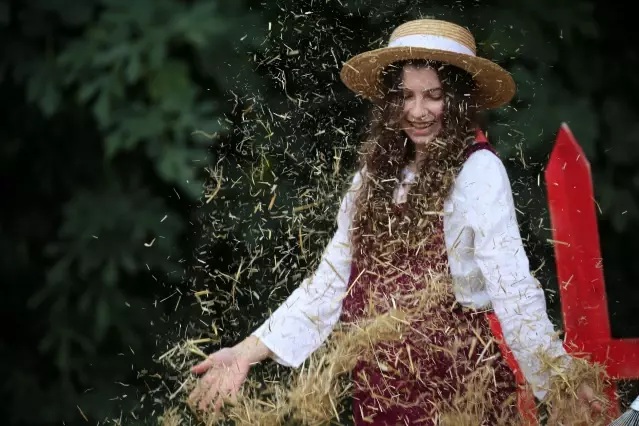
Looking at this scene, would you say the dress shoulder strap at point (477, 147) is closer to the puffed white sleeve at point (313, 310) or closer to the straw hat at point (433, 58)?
the straw hat at point (433, 58)

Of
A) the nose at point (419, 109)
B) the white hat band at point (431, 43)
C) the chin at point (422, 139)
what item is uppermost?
the white hat band at point (431, 43)

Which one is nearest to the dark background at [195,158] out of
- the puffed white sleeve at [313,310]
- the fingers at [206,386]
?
the puffed white sleeve at [313,310]

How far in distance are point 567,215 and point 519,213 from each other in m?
0.67

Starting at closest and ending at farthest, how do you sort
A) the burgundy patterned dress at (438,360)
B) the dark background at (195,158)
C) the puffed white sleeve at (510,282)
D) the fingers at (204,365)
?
1. the puffed white sleeve at (510,282)
2. the burgundy patterned dress at (438,360)
3. the fingers at (204,365)
4. the dark background at (195,158)

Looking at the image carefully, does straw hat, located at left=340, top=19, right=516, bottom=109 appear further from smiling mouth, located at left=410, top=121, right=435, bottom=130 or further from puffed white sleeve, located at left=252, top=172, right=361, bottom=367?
puffed white sleeve, located at left=252, top=172, right=361, bottom=367

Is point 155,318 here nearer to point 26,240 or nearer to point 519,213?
point 26,240

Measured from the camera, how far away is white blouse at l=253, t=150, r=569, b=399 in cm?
178

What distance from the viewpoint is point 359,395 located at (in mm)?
1988

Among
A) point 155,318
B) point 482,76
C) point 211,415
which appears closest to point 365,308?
point 211,415

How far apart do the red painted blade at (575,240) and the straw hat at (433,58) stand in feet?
0.68

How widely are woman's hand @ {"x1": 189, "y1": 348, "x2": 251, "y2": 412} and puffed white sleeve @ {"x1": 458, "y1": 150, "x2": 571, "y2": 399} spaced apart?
0.59 meters

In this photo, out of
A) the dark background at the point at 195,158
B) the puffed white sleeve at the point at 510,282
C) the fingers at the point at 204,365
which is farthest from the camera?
the dark background at the point at 195,158

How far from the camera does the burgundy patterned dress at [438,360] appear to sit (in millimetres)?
1879

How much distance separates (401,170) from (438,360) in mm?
421
